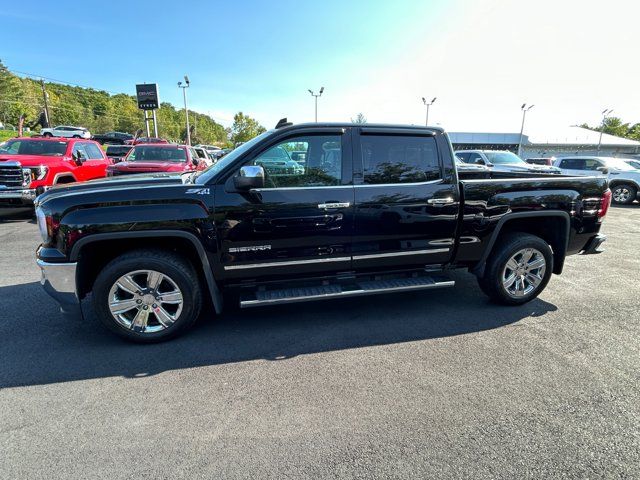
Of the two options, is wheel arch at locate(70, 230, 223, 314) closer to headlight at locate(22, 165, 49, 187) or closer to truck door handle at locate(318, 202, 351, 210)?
truck door handle at locate(318, 202, 351, 210)

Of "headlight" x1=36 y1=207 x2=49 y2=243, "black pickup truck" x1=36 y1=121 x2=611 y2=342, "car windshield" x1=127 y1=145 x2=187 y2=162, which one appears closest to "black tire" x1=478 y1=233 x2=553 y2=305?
"black pickup truck" x1=36 y1=121 x2=611 y2=342

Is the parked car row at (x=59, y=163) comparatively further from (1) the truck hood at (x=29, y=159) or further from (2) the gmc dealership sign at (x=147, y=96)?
(2) the gmc dealership sign at (x=147, y=96)

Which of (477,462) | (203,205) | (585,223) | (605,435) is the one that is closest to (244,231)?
(203,205)

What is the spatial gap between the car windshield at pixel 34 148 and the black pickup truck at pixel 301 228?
24.7 ft

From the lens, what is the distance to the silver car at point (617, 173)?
13.8 metres

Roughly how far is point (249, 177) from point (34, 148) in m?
9.42

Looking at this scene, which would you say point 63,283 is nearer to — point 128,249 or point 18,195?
point 128,249

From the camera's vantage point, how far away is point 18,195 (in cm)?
842

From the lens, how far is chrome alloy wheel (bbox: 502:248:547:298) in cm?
415

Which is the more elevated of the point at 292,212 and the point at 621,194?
the point at 292,212

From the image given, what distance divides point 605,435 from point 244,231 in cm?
302

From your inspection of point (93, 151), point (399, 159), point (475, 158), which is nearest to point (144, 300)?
point (399, 159)

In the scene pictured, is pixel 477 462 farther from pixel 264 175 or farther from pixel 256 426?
pixel 264 175

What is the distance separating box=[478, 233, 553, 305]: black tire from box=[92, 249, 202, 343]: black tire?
3173mm
